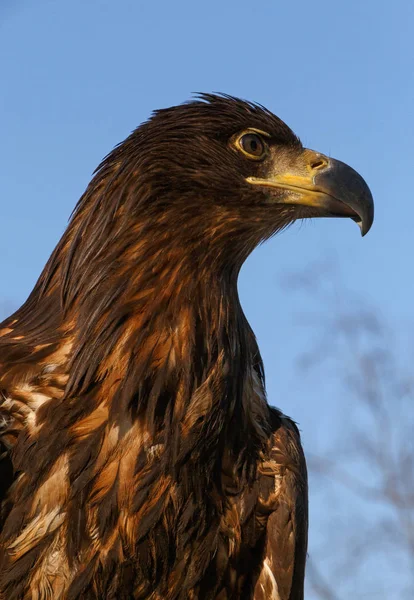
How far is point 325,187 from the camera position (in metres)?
5.29

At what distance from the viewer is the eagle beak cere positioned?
5254 millimetres

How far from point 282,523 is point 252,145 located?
1.88 meters

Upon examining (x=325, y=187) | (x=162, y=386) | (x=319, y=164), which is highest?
(x=319, y=164)

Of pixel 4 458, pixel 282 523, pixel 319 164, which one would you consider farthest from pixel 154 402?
pixel 319 164

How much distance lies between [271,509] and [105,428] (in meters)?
1.02

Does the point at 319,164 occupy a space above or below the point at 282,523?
above

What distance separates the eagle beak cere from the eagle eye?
0.40 feet

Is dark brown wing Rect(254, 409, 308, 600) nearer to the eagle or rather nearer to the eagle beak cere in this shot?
the eagle

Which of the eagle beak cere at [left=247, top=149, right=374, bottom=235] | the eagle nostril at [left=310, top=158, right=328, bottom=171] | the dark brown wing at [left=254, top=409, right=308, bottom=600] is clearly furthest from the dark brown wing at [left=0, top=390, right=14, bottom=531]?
the eagle nostril at [left=310, top=158, right=328, bottom=171]

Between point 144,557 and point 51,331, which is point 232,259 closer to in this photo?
point 51,331

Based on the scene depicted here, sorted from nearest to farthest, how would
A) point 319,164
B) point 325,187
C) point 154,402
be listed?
1. point 154,402
2. point 325,187
3. point 319,164

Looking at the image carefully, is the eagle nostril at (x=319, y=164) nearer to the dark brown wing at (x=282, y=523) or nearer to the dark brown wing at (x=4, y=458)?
the dark brown wing at (x=282, y=523)

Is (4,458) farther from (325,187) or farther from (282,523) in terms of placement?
(325,187)

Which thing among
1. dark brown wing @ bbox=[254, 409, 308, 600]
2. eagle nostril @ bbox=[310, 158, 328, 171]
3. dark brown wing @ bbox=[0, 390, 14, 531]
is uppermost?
eagle nostril @ bbox=[310, 158, 328, 171]
